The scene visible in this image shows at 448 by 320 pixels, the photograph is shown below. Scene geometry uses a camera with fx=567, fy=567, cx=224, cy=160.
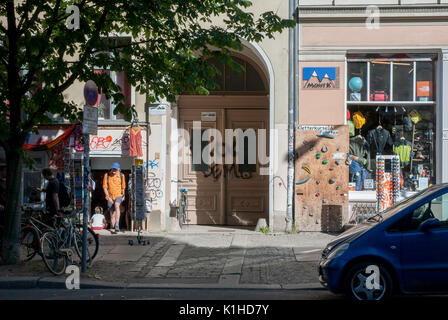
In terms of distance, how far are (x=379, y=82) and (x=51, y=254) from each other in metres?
8.92

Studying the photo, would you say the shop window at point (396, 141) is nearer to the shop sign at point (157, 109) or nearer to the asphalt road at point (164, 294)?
the shop sign at point (157, 109)

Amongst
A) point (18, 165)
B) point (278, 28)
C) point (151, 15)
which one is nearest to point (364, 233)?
point (278, 28)

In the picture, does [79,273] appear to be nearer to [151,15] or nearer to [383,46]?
[151,15]

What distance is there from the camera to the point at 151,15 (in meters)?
9.99

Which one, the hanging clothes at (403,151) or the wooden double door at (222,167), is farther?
the wooden double door at (222,167)

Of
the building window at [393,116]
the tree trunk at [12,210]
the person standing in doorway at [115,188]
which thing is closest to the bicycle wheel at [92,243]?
the tree trunk at [12,210]

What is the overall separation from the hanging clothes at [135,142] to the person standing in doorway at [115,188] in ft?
1.79

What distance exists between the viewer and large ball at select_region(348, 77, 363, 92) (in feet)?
Answer: 46.3

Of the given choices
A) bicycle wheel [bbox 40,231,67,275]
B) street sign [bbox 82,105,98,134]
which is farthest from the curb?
street sign [bbox 82,105,98,134]

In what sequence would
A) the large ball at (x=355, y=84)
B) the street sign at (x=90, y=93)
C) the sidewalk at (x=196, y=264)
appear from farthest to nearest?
1. the large ball at (x=355, y=84)
2. the street sign at (x=90, y=93)
3. the sidewalk at (x=196, y=264)

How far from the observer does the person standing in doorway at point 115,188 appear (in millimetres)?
14227

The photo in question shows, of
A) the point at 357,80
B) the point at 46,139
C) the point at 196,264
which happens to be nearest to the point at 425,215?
the point at 196,264

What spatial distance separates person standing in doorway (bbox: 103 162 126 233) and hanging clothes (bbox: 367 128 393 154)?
6322 mm

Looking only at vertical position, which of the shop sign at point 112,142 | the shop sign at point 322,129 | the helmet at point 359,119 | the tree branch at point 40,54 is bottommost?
the shop sign at point 112,142
